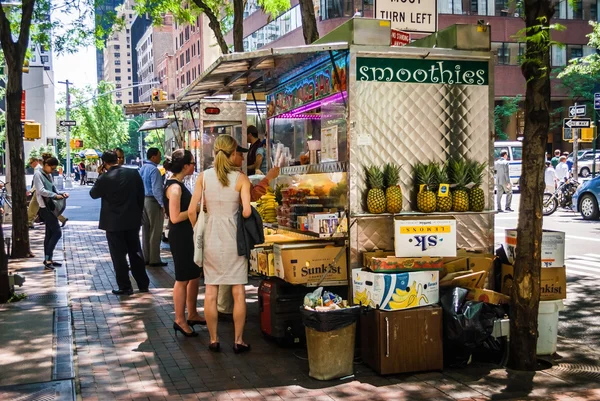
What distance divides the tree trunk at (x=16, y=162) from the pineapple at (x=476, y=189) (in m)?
9.41

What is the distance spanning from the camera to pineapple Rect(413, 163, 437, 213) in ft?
22.3

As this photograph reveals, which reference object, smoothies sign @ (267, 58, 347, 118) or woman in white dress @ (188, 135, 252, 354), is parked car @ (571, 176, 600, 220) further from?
woman in white dress @ (188, 135, 252, 354)

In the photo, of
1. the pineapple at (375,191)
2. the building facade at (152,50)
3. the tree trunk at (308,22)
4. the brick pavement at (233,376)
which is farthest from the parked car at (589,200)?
the building facade at (152,50)

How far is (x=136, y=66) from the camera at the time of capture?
6462 inches

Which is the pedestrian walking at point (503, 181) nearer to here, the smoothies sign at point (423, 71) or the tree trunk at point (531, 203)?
the smoothies sign at point (423, 71)

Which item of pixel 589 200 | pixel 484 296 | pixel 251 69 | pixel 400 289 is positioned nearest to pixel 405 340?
pixel 400 289

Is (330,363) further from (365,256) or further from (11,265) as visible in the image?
(11,265)

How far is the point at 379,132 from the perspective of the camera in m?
6.93

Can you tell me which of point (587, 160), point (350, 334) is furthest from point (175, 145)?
point (587, 160)

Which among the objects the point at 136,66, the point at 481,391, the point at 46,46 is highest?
the point at 136,66

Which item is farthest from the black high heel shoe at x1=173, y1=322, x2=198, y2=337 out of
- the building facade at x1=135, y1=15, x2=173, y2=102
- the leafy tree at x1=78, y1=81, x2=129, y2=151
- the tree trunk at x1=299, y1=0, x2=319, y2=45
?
the building facade at x1=135, y1=15, x2=173, y2=102

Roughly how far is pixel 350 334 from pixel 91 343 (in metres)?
2.81

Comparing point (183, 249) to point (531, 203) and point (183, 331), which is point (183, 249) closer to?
point (183, 331)

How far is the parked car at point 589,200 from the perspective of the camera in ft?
66.8
